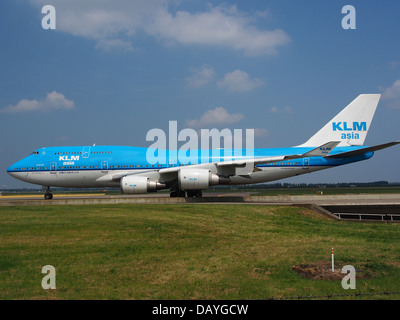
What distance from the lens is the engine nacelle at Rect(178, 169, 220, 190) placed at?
24.9m

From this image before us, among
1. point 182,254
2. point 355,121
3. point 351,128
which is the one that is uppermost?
point 355,121

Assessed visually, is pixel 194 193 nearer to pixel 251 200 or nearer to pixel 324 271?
pixel 251 200

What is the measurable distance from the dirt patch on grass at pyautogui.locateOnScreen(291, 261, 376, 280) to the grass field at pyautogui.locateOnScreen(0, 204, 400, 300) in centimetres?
6

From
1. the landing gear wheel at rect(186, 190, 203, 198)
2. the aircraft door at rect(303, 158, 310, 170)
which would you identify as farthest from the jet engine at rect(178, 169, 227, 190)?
the aircraft door at rect(303, 158, 310, 170)

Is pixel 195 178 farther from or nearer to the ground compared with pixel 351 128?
nearer to the ground

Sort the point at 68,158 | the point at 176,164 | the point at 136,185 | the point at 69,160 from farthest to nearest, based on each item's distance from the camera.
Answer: the point at 68,158
the point at 69,160
the point at 176,164
the point at 136,185

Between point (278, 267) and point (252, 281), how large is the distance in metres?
1.60

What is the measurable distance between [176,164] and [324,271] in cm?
1960

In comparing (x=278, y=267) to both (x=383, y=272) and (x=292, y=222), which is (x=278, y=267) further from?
(x=292, y=222)

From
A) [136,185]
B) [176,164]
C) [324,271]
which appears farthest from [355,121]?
[324,271]

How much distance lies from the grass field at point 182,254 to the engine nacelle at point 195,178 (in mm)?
6492

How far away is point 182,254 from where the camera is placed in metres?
11.6

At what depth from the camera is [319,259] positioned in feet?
37.7

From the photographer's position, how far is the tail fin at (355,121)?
1208 inches
